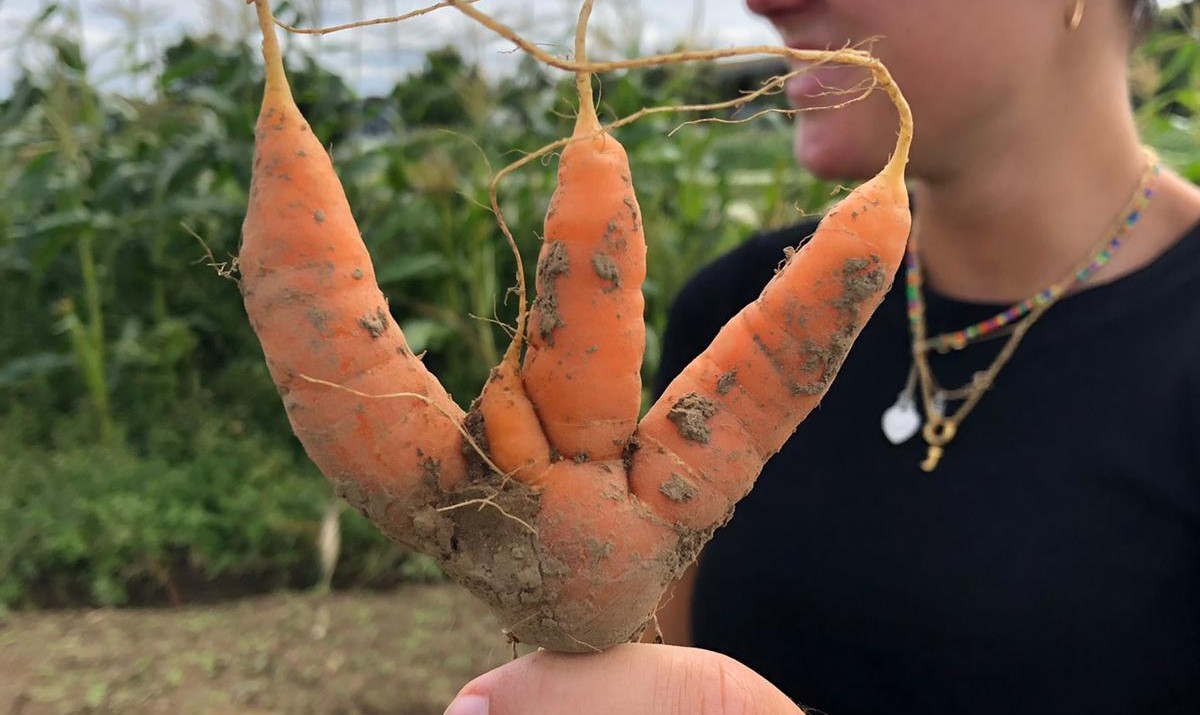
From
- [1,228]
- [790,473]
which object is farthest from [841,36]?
[1,228]

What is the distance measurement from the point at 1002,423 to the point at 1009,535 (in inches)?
5.7

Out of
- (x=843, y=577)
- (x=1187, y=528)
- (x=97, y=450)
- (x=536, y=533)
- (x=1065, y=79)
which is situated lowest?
(x=97, y=450)

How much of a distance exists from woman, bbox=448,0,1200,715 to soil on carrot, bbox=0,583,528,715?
0.80 m

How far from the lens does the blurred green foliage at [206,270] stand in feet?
6.92

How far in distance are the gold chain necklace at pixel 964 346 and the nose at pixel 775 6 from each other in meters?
0.49

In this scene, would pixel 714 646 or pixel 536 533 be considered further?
pixel 714 646

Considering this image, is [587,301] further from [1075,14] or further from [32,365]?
[32,365]

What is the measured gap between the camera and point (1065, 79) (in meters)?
1.02

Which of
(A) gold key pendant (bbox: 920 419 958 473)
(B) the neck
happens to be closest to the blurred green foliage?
(B) the neck

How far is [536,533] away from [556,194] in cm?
26

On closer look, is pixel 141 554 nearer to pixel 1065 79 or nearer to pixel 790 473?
pixel 790 473

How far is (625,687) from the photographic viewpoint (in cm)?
65

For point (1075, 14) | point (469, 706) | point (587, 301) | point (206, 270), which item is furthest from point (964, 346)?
point (206, 270)

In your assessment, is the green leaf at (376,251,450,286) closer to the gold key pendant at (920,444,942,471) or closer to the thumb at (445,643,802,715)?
the gold key pendant at (920,444,942,471)
